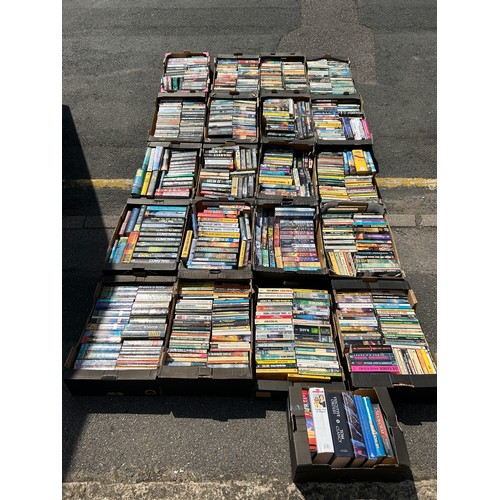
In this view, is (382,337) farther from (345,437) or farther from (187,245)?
(187,245)

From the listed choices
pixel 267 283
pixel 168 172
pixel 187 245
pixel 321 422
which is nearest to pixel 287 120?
pixel 168 172

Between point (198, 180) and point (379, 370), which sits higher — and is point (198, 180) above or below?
above

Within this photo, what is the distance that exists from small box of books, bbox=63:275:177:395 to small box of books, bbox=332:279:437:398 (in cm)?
214

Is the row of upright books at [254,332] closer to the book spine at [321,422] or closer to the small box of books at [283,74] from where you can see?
the book spine at [321,422]

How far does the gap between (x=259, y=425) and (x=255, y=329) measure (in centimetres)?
106

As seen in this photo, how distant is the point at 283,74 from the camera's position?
789 cm

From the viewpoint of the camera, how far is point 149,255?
542cm

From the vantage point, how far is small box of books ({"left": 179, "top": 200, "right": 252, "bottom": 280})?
5191 mm

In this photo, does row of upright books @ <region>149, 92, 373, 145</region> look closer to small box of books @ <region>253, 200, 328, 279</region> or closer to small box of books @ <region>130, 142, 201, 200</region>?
small box of books @ <region>130, 142, 201, 200</region>

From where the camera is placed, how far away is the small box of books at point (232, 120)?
6.75 metres

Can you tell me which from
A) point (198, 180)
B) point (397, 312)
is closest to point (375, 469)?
point (397, 312)

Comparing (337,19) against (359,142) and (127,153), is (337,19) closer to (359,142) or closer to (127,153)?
(359,142)

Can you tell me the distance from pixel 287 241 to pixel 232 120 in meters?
2.66

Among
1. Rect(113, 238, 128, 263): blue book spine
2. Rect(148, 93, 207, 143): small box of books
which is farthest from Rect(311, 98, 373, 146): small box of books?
Rect(113, 238, 128, 263): blue book spine
